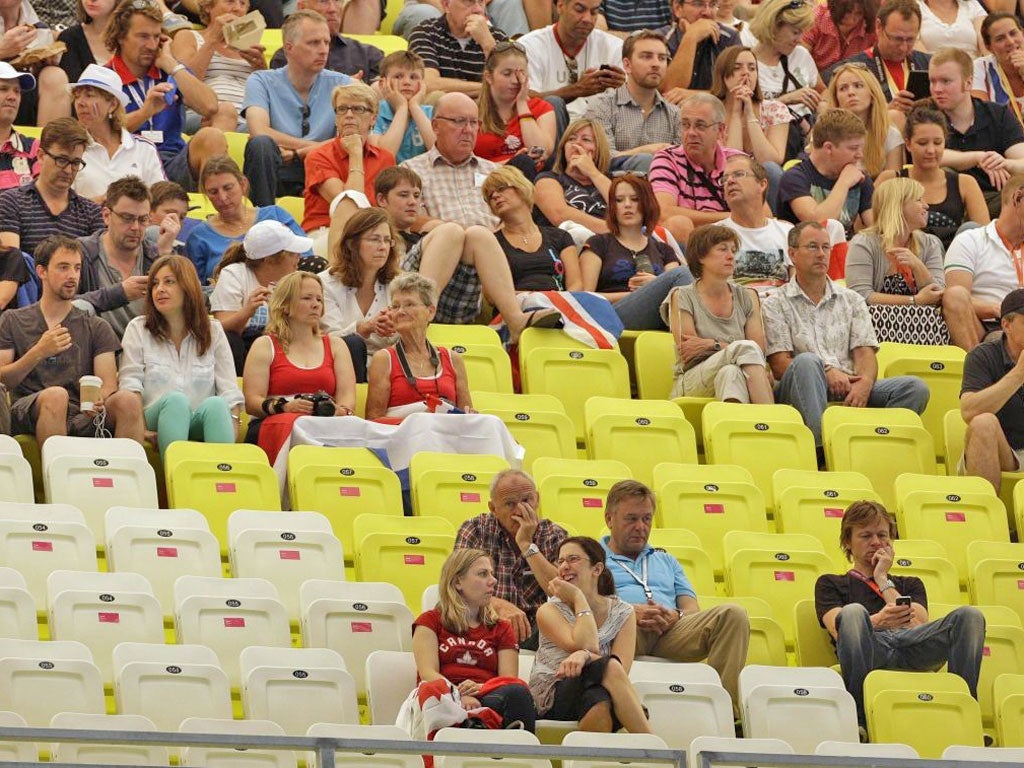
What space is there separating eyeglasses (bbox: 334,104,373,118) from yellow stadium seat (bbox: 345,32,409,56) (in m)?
1.79

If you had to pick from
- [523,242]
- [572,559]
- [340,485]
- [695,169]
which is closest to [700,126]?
[695,169]

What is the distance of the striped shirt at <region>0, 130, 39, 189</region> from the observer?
1029 centimetres

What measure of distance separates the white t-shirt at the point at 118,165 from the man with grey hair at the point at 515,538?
301 centimetres

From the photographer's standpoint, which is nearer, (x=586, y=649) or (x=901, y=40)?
(x=586, y=649)

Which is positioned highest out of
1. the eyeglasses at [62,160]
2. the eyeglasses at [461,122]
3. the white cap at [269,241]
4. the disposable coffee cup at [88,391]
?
the eyeglasses at [461,122]

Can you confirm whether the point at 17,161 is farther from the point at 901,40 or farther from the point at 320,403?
the point at 901,40

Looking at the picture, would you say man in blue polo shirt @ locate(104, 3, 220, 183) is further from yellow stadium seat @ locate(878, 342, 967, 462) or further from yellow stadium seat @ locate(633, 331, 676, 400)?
yellow stadium seat @ locate(878, 342, 967, 462)

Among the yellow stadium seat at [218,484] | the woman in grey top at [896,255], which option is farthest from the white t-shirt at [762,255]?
the yellow stadium seat at [218,484]

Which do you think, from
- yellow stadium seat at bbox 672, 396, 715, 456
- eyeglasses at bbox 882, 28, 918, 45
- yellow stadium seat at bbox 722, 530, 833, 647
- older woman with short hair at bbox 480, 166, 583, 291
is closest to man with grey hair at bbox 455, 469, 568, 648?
yellow stadium seat at bbox 722, 530, 833, 647

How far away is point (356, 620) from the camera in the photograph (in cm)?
781

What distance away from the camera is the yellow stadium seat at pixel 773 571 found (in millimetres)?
8578

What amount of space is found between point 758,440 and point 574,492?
3.20 ft

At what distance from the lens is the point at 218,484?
8.54 metres

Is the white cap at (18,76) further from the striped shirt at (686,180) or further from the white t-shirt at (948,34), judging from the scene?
the white t-shirt at (948,34)
